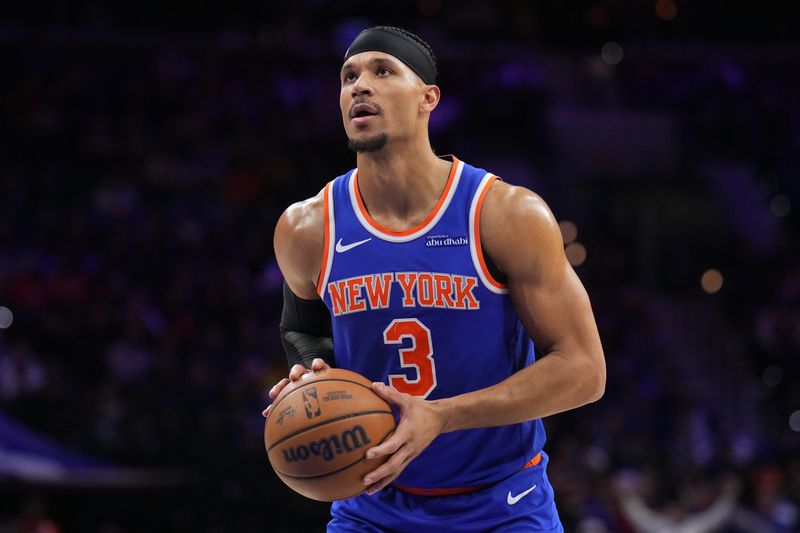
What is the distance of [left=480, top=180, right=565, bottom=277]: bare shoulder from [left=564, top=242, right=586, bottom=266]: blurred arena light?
465 inches

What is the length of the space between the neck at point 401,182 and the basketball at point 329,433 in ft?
2.39

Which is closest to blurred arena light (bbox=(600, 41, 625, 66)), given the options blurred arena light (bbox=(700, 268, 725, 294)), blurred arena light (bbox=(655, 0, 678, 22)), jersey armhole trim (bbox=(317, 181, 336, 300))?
blurred arena light (bbox=(655, 0, 678, 22))

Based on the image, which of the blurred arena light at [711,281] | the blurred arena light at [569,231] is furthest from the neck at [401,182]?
the blurred arena light at [711,281]

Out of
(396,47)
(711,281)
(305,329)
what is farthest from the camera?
(711,281)

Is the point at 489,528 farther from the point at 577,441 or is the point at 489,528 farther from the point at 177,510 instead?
the point at 577,441

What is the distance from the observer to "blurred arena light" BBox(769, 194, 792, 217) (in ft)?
59.5

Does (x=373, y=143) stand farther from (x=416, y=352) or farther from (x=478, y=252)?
(x=416, y=352)

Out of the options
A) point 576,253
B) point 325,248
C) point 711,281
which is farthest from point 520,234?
point 711,281

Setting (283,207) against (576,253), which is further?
(576,253)

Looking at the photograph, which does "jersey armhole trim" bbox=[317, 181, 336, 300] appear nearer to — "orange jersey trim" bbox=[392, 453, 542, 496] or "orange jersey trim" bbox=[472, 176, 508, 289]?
"orange jersey trim" bbox=[472, 176, 508, 289]

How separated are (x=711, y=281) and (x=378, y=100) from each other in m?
13.8

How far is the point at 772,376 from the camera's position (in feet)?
47.2

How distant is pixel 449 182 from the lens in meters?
4.04

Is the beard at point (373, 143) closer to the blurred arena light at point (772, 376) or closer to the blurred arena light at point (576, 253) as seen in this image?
the blurred arena light at point (772, 376)
